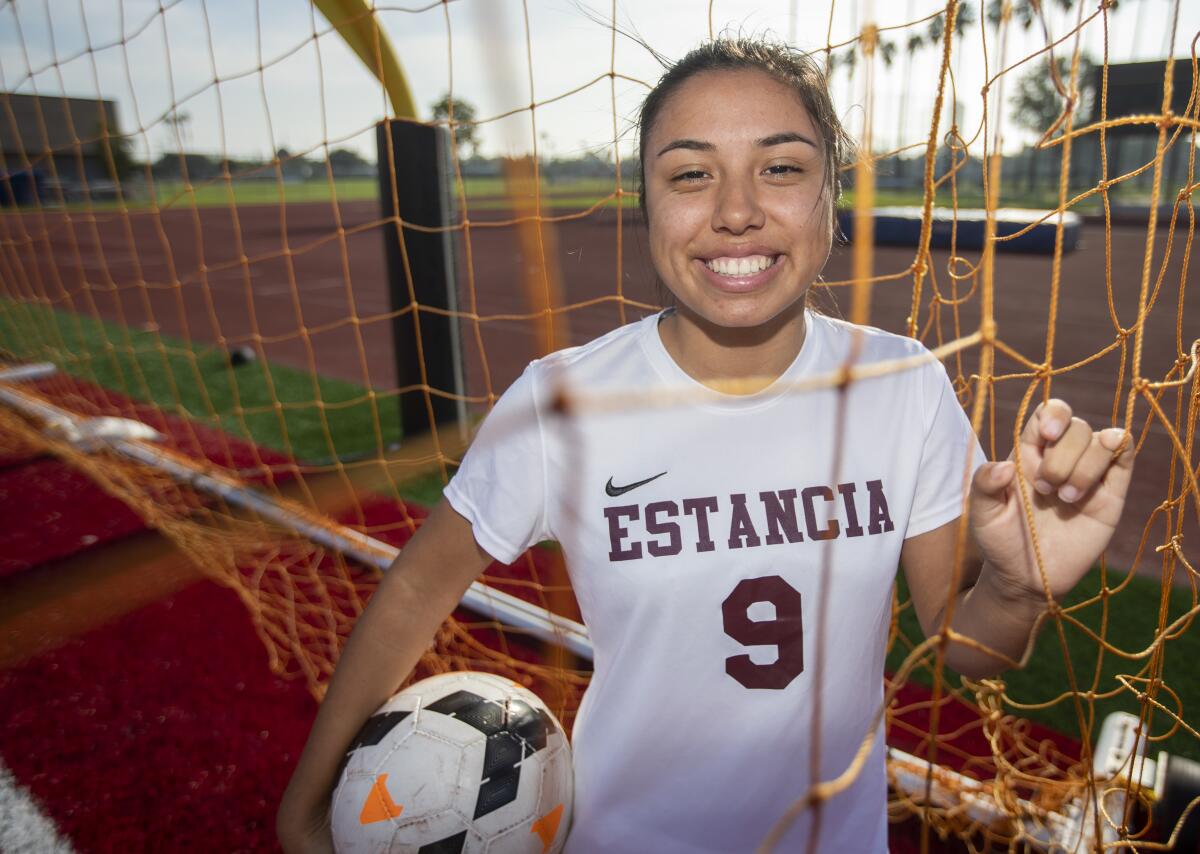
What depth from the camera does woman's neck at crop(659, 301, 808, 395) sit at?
1.16 meters

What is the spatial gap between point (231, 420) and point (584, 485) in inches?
168

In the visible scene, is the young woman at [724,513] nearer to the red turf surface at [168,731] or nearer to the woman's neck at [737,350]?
the woman's neck at [737,350]

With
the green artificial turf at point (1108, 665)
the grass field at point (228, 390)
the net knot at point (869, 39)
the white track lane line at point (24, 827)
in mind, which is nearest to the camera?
the net knot at point (869, 39)

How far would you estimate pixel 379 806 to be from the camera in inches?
47.9

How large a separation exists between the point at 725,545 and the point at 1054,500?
0.40 metres

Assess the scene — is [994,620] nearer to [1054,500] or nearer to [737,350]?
[1054,500]

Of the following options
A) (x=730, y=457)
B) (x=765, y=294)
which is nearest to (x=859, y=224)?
(x=765, y=294)

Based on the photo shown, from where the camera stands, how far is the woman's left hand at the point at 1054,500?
83cm

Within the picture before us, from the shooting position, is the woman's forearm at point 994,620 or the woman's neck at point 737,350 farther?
the woman's neck at point 737,350

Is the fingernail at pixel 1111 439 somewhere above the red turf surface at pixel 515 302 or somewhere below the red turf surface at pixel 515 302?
above

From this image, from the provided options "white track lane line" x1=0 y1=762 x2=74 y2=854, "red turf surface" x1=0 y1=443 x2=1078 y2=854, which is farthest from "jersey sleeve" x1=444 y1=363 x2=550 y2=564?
"white track lane line" x1=0 y1=762 x2=74 y2=854

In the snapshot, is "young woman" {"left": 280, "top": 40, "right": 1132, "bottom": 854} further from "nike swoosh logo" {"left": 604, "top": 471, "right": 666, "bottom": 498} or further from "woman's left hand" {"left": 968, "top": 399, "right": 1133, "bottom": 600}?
"woman's left hand" {"left": 968, "top": 399, "right": 1133, "bottom": 600}

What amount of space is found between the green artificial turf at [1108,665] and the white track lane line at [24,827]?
2216 millimetres

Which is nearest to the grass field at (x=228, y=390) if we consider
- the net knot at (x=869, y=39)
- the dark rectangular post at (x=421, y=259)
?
the dark rectangular post at (x=421, y=259)
